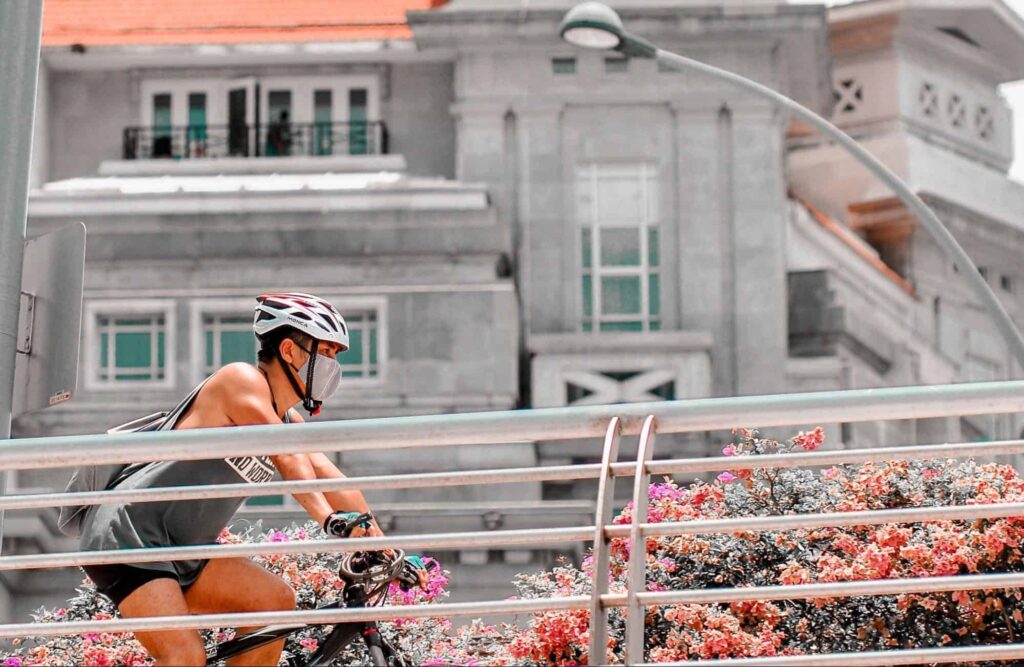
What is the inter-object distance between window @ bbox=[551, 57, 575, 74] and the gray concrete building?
40mm

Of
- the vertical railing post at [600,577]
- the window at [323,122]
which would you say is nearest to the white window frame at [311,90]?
the window at [323,122]

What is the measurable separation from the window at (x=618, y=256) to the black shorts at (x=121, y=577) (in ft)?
100

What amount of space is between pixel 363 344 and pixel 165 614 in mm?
28098

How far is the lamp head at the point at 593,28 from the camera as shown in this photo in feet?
76.0

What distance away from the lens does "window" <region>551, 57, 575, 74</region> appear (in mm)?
38750

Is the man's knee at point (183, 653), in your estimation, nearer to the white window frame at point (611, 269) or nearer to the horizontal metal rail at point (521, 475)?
the horizontal metal rail at point (521, 475)

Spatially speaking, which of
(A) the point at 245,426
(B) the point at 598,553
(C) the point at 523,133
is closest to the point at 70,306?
(A) the point at 245,426

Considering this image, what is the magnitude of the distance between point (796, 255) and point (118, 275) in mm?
12637

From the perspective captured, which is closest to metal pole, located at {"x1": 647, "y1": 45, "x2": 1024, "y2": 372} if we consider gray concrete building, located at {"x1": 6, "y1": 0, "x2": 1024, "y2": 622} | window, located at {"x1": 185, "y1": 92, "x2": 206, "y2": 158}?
gray concrete building, located at {"x1": 6, "y1": 0, "x2": 1024, "y2": 622}

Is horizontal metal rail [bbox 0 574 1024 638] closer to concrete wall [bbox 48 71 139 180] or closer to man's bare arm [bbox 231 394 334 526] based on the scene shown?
man's bare arm [bbox 231 394 334 526]

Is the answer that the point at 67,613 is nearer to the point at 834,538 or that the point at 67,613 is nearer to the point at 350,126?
the point at 834,538

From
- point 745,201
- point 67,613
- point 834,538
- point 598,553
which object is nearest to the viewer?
point 598,553

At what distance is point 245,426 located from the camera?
25.1ft

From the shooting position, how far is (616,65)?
3881 cm
